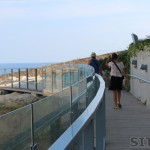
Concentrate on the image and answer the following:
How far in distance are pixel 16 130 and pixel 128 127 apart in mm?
7642

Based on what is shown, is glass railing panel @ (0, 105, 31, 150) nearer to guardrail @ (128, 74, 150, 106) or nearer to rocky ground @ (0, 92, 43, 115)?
guardrail @ (128, 74, 150, 106)

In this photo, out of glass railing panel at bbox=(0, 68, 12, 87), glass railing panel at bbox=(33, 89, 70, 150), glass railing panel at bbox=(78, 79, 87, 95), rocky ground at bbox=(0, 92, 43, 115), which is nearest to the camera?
glass railing panel at bbox=(33, 89, 70, 150)

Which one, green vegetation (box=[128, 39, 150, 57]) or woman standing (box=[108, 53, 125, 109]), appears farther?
green vegetation (box=[128, 39, 150, 57])

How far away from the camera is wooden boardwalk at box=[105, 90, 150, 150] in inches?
358

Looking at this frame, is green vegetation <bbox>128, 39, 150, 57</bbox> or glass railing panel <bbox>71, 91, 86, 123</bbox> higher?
green vegetation <bbox>128, 39, 150, 57</bbox>

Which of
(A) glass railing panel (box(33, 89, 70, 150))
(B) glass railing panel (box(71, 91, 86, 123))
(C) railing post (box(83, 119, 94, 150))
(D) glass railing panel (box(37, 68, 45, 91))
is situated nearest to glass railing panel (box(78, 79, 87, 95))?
(B) glass railing panel (box(71, 91, 86, 123))

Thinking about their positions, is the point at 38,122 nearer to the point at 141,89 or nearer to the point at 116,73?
the point at 116,73

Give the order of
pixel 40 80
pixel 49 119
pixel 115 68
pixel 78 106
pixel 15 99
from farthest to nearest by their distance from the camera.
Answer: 1. pixel 15 99
2. pixel 40 80
3. pixel 115 68
4. pixel 78 106
5. pixel 49 119

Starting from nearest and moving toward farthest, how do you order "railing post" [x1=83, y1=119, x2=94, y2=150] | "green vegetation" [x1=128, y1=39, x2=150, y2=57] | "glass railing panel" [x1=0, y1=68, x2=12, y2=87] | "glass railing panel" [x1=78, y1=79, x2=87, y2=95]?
"railing post" [x1=83, y1=119, x2=94, y2=150], "glass railing panel" [x1=78, y1=79, x2=87, y2=95], "green vegetation" [x1=128, y1=39, x2=150, y2=57], "glass railing panel" [x1=0, y1=68, x2=12, y2=87]

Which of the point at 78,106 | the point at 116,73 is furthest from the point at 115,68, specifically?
the point at 78,106

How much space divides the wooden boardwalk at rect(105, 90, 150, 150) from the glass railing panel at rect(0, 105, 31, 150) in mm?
4671

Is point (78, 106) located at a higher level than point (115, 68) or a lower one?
lower

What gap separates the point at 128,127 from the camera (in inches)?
444

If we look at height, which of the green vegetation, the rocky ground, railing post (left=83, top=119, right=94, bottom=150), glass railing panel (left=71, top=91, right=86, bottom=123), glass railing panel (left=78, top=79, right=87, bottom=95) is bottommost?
the rocky ground
